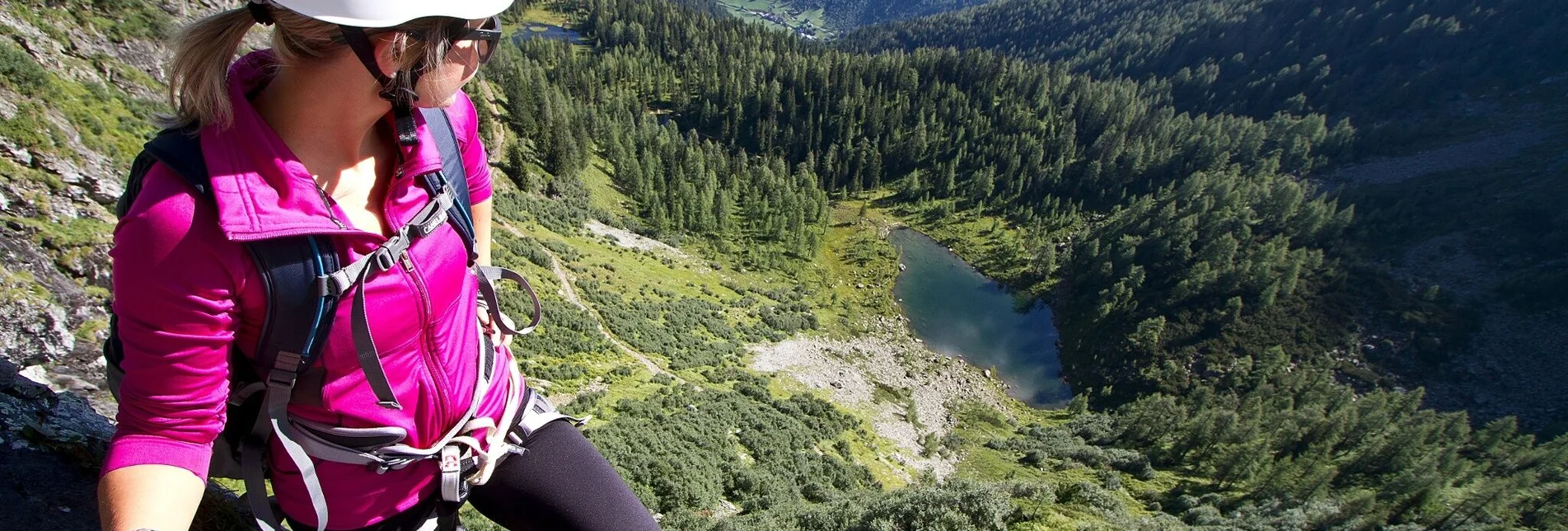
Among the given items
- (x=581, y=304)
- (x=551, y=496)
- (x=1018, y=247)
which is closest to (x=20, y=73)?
(x=551, y=496)

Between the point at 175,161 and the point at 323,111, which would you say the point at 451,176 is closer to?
the point at 323,111

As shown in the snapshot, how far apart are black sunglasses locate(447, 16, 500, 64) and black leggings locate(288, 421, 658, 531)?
209cm

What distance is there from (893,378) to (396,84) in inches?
1931

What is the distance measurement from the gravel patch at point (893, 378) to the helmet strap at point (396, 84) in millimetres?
32621

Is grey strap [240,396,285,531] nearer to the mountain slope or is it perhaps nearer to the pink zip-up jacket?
the pink zip-up jacket

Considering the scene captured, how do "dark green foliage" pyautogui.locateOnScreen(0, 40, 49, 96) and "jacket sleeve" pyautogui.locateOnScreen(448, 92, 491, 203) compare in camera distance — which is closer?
"jacket sleeve" pyautogui.locateOnScreen(448, 92, 491, 203)

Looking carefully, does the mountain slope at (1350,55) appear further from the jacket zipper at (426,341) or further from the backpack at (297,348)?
the jacket zipper at (426,341)

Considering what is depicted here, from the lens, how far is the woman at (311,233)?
1.70m

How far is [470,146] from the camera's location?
10.8 feet

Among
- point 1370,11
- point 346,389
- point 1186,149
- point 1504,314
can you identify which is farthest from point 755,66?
point 1370,11

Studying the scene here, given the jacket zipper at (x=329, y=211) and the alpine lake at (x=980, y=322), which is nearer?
the jacket zipper at (x=329, y=211)

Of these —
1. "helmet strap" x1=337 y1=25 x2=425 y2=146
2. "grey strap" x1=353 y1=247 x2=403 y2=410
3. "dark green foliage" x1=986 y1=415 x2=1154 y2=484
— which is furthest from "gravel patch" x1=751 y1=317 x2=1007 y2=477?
"helmet strap" x1=337 y1=25 x2=425 y2=146

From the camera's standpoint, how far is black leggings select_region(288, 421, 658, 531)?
3.22m

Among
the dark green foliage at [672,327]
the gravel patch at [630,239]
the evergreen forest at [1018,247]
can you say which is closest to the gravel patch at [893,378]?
the evergreen forest at [1018,247]
